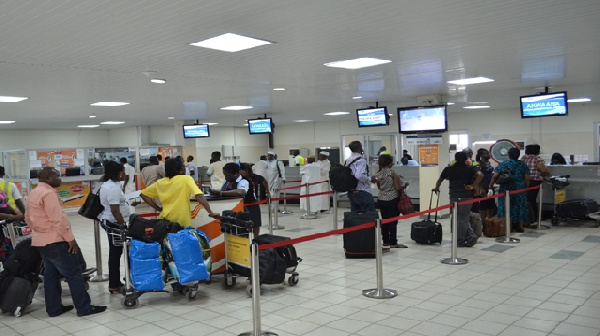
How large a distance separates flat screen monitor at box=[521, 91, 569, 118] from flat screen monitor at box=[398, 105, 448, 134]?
64.3 inches

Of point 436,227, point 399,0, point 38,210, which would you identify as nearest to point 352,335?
point 399,0

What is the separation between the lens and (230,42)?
550 centimetres

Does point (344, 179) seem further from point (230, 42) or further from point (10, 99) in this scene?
point (10, 99)

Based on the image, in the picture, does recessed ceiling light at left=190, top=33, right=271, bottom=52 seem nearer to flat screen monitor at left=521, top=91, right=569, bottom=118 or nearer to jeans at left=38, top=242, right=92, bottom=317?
jeans at left=38, top=242, right=92, bottom=317

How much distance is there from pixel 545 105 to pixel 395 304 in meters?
6.80

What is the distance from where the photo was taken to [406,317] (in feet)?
16.2

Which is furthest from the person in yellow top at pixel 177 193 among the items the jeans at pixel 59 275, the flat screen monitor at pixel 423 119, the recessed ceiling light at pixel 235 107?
the recessed ceiling light at pixel 235 107

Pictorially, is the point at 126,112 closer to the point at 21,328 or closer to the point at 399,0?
the point at 21,328

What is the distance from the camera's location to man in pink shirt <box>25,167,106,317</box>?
4.99 m

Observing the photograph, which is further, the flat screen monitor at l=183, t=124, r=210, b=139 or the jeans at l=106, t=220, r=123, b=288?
the flat screen monitor at l=183, t=124, r=210, b=139

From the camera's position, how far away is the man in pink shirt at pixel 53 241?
16.4 ft

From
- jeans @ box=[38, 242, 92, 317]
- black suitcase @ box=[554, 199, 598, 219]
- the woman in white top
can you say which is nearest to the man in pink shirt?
jeans @ box=[38, 242, 92, 317]

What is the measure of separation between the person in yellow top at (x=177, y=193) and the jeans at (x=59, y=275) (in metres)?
1.10

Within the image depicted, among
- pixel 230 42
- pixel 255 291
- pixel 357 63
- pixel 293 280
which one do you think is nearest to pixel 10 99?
pixel 230 42
